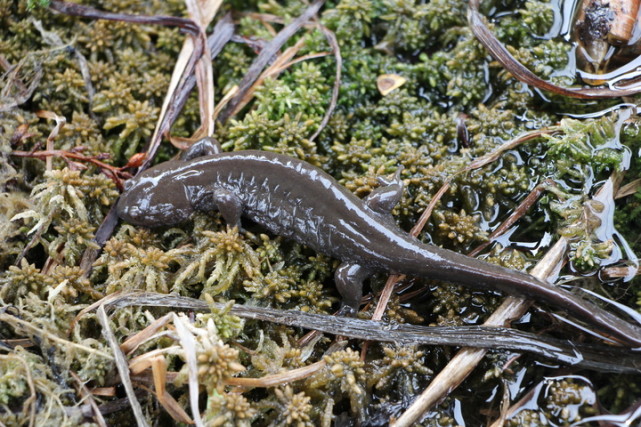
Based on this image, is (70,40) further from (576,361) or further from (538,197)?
(576,361)

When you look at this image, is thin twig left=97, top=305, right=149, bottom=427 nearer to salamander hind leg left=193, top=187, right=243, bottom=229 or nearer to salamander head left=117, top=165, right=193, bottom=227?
salamander head left=117, top=165, right=193, bottom=227

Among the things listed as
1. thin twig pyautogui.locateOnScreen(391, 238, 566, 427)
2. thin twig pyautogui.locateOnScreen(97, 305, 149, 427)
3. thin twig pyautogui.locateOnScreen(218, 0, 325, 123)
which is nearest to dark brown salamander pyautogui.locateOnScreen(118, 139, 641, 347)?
thin twig pyautogui.locateOnScreen(391, 238, 566, 427)

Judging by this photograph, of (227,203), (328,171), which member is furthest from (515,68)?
(227,203)

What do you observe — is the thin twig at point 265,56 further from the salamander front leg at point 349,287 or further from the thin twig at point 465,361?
the thin twig at point 465,361

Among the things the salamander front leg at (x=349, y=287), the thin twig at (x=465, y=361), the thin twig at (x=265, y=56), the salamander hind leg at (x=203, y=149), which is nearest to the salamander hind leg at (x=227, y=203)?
the salamander hind leg at (x=203, y=149)

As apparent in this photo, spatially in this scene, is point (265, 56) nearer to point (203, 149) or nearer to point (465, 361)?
point (203, 149)

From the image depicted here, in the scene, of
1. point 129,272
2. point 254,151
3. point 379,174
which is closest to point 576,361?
point 379,174
